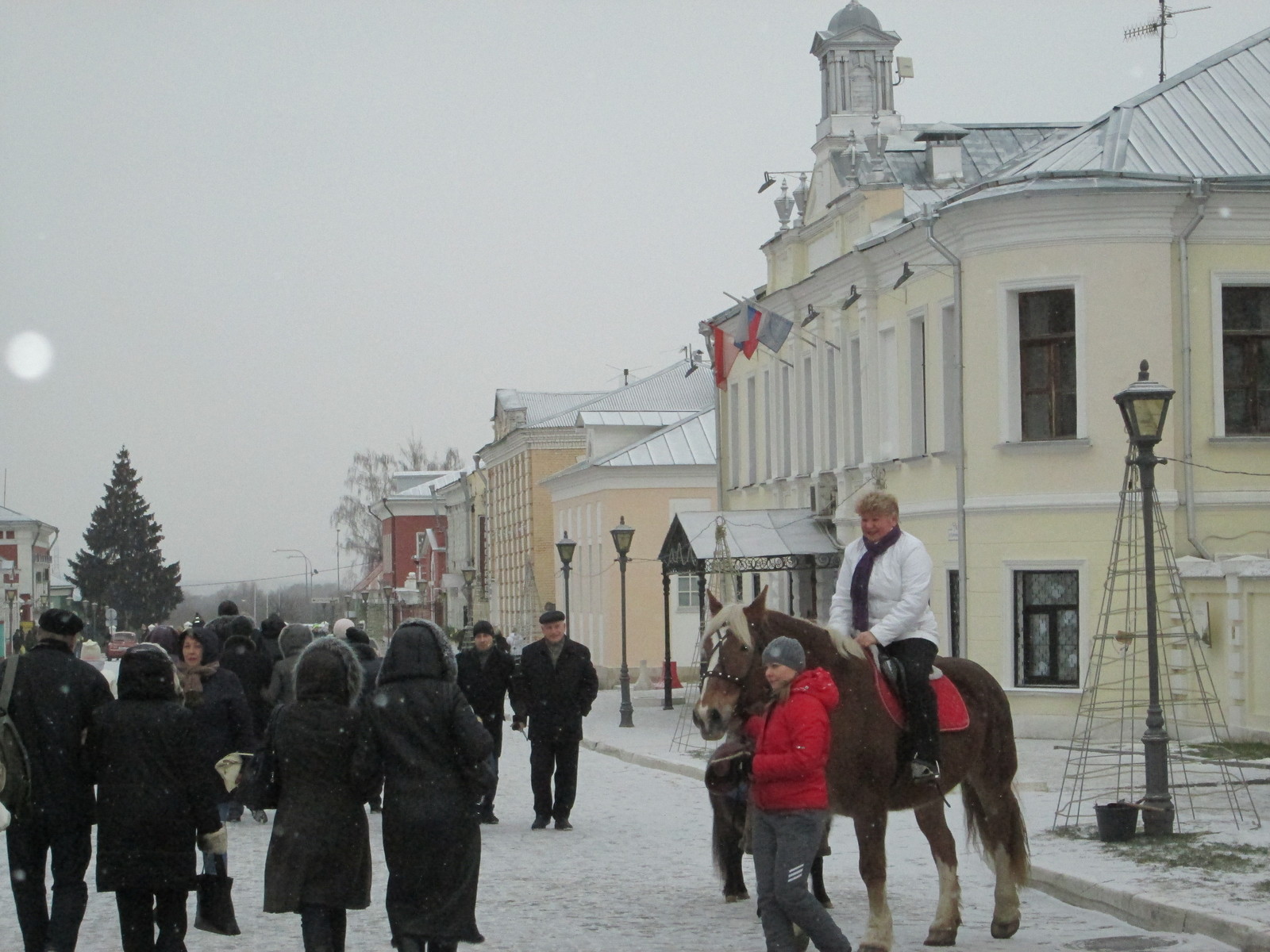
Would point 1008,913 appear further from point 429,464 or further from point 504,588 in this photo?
point 429,464

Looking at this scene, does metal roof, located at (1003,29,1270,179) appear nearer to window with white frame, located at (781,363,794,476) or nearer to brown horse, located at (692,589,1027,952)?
window with white frame, located at (781,363,794,476)

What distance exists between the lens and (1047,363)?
2433 centimetres

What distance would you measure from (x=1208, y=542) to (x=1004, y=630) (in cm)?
282

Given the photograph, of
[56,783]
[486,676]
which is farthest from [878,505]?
[486,676]

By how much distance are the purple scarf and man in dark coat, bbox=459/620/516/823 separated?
6.87 metres

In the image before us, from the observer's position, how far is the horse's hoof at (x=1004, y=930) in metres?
9.73

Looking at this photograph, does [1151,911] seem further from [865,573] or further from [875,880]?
[865,573]

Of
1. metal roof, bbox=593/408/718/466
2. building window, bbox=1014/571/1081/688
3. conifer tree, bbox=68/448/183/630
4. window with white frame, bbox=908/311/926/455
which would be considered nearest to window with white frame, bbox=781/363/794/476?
window with white frame, bbox=908/311/926/455

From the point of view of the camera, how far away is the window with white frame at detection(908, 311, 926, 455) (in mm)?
27031

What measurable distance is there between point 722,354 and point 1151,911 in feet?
78.6

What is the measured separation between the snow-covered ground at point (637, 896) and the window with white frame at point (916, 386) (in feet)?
34.6

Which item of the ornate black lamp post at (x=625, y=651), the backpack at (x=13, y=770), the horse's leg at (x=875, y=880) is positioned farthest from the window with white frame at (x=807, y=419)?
the backpack at (x=13, y=770)

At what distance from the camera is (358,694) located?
805 centimetres

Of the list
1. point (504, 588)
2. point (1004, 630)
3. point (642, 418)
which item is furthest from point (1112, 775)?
point (504, 588)
